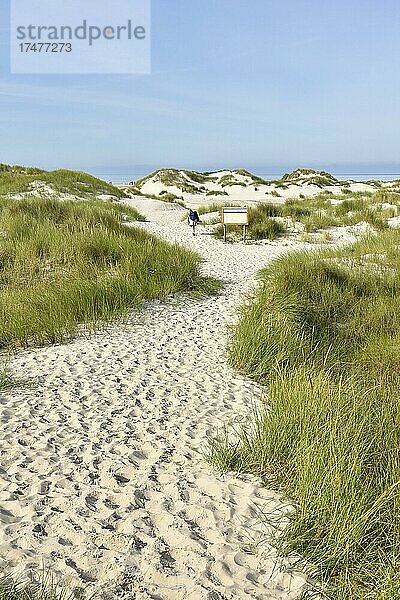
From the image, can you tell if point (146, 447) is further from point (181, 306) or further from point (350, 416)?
point (181, 306)

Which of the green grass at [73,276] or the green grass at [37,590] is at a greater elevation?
the green grass at [73,276]

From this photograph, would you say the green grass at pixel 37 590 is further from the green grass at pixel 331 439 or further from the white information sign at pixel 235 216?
the white information sign at pixel 235 216

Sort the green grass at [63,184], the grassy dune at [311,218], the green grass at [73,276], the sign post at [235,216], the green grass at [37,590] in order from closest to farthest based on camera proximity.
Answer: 1. the green grass at [37,590]
2. the green grass at [73,276]
3. the sign post at [235,216]
4. the grassy dune at [311,218]
5. the green grass at [63,184]

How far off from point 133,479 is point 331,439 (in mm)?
1376

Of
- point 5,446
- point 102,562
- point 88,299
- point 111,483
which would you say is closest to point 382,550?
point 102,562

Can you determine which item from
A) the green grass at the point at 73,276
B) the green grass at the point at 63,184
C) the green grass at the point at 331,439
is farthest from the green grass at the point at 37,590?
the green grass at the point at 63,184

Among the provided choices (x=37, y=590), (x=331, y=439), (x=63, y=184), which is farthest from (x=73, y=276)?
(x=63, y=184)

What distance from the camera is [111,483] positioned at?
12.0 feet

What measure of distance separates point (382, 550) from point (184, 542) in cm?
109

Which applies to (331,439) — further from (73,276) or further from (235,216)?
(235,216)

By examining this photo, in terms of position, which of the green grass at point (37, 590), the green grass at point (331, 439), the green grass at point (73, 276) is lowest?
the green grass at point (37, 590)

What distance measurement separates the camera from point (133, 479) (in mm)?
3729

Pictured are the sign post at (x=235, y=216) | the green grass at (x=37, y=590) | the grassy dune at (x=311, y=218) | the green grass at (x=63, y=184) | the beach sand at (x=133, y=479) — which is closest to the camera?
the green grass at (x=37, y=590)

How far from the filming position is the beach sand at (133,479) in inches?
112
